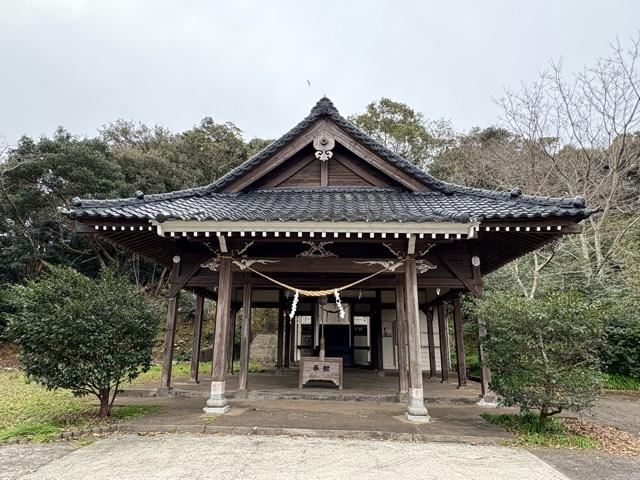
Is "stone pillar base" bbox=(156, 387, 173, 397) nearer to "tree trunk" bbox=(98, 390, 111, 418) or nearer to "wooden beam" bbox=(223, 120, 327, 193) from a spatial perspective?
"tree trunk" bbox=(98, 390, 111, 418)

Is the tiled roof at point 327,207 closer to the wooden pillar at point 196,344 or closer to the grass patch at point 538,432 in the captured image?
the grass patch at point 538,432

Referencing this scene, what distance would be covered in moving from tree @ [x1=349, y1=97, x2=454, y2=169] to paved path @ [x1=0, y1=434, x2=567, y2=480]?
62.2ft

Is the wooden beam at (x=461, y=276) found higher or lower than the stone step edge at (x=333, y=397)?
higher

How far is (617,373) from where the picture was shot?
11797 mm

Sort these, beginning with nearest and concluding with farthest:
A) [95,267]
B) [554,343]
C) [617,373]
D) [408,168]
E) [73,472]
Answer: [73,472] → [554,343] → [408,168] → [617,373] → [95,267]

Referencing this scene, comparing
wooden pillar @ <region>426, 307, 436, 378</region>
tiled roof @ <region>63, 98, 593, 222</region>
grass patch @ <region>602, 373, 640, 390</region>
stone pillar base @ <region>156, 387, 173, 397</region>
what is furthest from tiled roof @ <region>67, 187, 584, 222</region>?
grass patch @ <region>602, 373, 640, 390</region>

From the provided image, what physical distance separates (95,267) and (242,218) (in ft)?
63.8

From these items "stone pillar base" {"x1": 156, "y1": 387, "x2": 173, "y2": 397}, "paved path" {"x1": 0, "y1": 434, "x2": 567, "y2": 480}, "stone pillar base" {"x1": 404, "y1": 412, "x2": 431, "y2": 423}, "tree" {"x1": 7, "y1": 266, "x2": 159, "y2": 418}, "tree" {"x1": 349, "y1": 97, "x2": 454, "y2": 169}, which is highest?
"tree" {"x1": 349, "y1": 97, "x2": 454, "y2": 169}

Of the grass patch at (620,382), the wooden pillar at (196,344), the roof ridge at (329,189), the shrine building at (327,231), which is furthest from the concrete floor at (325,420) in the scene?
the grass patch at (620,382)

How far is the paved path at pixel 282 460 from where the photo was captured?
4.03 meters

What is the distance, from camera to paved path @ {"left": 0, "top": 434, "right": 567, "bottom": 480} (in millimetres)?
4031

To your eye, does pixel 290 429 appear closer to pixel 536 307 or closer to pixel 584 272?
pixel 536 307

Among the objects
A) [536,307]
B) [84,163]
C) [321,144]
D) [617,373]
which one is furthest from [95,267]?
[617,373]

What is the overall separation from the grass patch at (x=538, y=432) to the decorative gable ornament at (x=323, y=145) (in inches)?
232
